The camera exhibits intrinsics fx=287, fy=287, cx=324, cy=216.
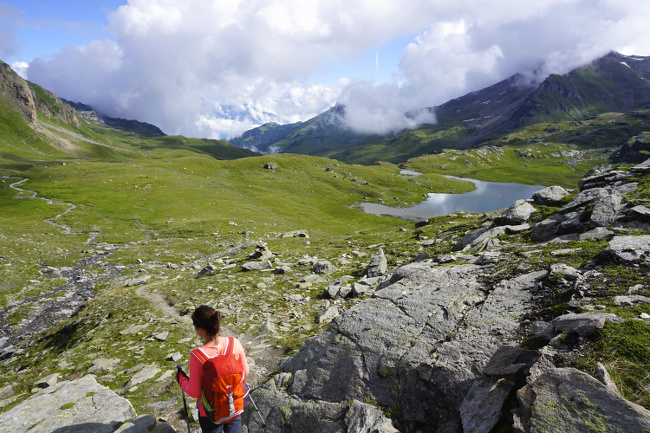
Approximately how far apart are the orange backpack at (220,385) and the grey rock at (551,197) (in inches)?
1161

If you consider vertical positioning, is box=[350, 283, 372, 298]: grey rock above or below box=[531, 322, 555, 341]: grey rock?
below

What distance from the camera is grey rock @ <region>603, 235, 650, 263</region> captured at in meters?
8.55

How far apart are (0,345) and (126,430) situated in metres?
24.9

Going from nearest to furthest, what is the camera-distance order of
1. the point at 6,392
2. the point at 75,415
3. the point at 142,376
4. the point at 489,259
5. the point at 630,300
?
the point at 630,300 < the point at 75,415 < the point at 142,376 < the point at 489,259 < the point at 6,392

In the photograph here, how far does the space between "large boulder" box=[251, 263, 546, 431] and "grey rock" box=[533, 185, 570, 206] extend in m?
→ 21.3

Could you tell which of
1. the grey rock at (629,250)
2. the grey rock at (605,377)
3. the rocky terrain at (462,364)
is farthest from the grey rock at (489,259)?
the grey rock at (605,377)

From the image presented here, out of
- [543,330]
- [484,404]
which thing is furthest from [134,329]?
[543,330]

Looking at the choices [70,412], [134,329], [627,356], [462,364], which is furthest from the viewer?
[134,329]

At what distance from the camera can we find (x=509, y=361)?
619cm

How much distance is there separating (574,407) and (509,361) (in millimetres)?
1432

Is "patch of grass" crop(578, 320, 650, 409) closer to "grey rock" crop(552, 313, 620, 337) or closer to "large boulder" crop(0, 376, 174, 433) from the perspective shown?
"grey rock" crop(552, 313, 620, 337)

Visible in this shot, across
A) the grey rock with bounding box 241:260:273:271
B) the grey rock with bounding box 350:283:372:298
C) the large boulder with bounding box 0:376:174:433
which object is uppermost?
the large boulder with bounding box 0:376:174:433

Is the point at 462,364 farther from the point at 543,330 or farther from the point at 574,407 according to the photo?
the point at 574,407

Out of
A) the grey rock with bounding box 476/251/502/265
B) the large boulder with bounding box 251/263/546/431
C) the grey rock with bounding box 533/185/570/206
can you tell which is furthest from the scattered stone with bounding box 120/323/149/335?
the grey rock with bounding box 533/185/570/206
